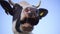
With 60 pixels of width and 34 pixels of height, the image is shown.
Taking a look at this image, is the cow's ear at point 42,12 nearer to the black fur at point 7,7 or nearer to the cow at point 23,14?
the cow at point 23,14

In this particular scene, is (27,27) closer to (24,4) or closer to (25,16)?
(25,16)

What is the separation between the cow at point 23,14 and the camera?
220 cm

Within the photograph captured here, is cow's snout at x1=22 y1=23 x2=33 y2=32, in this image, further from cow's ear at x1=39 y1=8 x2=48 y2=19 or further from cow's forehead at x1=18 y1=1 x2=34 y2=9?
cow's ear at x1=39 y1=8 x2=48 y2=19

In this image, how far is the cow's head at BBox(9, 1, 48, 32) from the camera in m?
2.20

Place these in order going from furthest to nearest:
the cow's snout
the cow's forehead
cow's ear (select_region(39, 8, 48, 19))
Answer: cow's ear (select_region(39, 8, 48, 19))
the cow's forehead
the cow's snout

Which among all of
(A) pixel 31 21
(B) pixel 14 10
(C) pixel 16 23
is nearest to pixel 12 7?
(B) pixel 14 10

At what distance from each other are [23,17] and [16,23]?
182 millimetres

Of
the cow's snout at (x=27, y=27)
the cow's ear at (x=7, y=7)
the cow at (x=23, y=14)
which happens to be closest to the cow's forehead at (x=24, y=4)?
the cow at (x=23, y=14)

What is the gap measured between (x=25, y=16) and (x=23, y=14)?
5 cm

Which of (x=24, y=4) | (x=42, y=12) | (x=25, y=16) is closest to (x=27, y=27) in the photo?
(x=25, y=16)

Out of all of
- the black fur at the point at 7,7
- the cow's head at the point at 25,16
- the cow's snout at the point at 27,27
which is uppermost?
the black fur at the point at 7,7

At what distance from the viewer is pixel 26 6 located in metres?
2.39

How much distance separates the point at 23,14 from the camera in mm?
2266

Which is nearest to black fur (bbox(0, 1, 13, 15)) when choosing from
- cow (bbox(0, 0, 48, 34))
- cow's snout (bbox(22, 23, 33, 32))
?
cow (bbox(0, 0, 48, 34))
